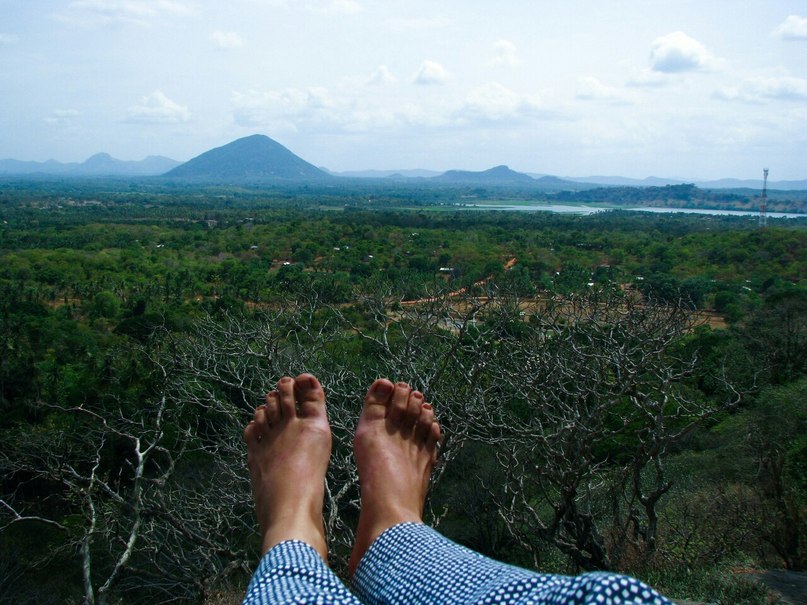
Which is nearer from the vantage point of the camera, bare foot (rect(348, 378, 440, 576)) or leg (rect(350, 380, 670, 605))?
leg (rect(350, 380, 670, 605))

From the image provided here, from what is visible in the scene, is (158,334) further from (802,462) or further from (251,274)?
(251,274)

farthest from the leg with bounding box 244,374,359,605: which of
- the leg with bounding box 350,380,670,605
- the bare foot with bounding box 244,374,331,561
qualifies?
the leg with bounding box 350,380,670,605

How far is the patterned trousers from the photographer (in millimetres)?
869

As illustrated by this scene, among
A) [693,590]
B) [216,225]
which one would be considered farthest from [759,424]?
[216,225]

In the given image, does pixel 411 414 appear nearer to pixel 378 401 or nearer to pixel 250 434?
pixel 378 401

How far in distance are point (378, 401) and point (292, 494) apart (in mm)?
646

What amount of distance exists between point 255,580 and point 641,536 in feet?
10.1

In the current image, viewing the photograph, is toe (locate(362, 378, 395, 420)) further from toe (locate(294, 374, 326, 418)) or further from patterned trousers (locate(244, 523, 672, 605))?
patterned trousers (locate(244, 523, 672, 605))

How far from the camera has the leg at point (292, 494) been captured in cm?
110

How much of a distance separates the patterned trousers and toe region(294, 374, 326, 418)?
918 millimetres

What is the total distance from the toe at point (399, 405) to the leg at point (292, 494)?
0.26 metres

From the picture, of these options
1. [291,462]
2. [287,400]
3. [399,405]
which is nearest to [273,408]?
[287,400]

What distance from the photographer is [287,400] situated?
7.67ft

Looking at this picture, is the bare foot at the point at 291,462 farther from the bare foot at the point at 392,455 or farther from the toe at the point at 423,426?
the toe at the point at 423,426
